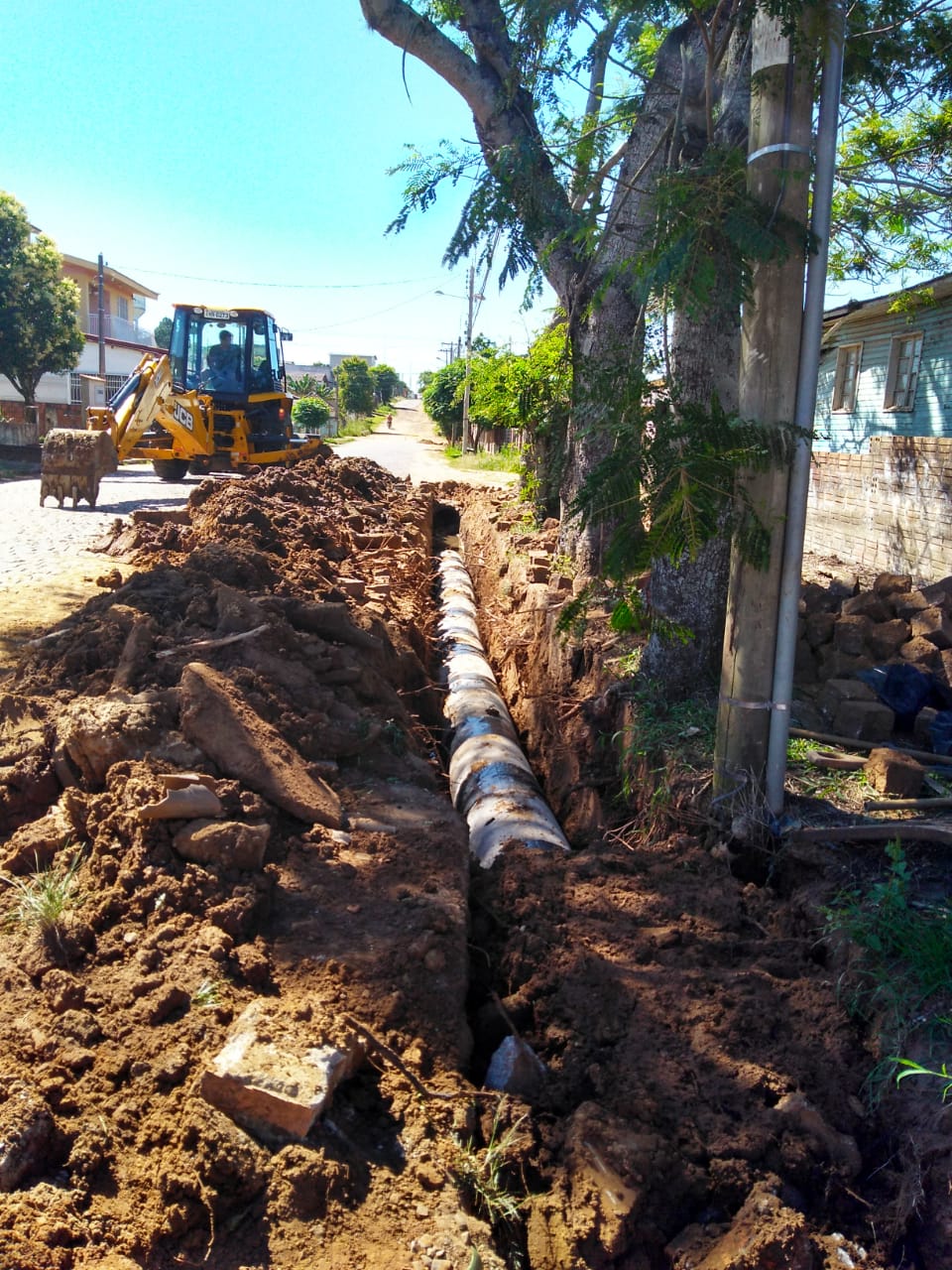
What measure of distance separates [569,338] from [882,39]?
141 inches

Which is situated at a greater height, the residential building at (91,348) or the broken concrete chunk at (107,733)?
the residential building at (91,348)

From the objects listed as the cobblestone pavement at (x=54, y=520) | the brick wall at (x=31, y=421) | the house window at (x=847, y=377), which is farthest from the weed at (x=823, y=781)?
the brick wall at (x=31, y=421)

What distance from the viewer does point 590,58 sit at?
6008mm

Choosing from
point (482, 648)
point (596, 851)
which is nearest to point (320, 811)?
point (596, 851)

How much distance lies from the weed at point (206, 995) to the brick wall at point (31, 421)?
76.8 feet

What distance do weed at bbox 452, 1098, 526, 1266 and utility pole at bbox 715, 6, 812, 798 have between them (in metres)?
2.04

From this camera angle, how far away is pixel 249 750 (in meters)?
4.07

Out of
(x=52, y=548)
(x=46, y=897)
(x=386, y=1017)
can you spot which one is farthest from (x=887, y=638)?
(x=52, y=548)

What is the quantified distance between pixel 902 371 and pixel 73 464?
39.7ft

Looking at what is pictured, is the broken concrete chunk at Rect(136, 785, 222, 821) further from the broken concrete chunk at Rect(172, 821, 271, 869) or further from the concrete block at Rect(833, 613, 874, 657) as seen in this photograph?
the concrete block at Rect(833, 613, 874, 657)

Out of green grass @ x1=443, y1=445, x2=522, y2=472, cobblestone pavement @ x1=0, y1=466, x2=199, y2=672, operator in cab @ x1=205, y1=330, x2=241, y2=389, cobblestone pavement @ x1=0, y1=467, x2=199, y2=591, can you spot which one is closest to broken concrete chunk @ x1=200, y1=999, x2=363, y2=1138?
cobblestone pavement @ x1=0, y1=466, x2=199, y2=672

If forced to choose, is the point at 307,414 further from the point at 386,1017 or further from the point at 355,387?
the point at 386,1017

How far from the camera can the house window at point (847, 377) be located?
1545cm

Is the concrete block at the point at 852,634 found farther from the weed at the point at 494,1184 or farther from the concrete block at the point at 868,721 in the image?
the weed at the point at 494,1184
